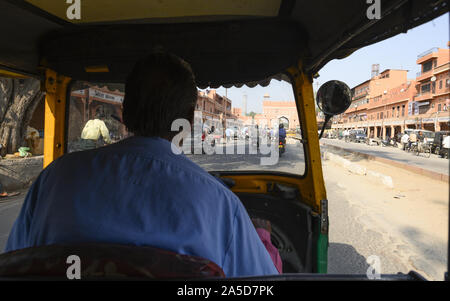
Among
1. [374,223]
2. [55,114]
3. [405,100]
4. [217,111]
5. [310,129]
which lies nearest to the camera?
[405,100]

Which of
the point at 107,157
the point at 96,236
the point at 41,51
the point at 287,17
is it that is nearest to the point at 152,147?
the point at 107,157

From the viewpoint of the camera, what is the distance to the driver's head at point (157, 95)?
38.3 inches

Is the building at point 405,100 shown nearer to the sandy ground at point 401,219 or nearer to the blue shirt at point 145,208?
the sandy ground at point 401,219

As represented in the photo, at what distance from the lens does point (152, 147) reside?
0.90 meters

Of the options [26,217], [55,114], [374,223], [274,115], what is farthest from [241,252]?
[374,223]

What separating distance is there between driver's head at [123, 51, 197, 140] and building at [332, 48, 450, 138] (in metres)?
0.76

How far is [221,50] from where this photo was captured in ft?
6.86

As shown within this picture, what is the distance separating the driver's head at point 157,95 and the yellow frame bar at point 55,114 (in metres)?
1.90

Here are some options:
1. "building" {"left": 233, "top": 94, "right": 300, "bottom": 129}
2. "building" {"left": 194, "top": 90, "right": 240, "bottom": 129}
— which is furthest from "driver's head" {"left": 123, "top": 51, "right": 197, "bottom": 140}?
"building" {"left": 233, "top": 94, "right": 300, "bottom": 129}

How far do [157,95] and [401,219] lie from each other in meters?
5.68

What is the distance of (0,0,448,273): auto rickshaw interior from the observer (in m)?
1.83

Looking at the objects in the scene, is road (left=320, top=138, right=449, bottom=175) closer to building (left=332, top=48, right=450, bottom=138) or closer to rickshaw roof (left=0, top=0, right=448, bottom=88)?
building (left=332, top=48, right=450, bottom=138)

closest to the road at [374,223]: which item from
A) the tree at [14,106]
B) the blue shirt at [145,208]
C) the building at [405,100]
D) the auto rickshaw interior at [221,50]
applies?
the building at [405,100]

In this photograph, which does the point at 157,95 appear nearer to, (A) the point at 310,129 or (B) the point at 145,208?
(B) the point at 145,208
